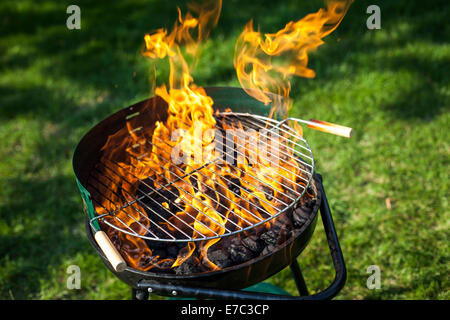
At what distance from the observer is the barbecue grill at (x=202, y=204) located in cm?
138

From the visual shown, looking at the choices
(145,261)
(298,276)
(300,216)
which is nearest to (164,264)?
(145,261)

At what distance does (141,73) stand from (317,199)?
3.12 m

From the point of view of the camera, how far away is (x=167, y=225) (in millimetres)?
1692

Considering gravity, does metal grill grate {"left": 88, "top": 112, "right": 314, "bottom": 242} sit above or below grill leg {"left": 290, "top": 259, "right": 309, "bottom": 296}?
above

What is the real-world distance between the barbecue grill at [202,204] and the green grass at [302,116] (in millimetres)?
847

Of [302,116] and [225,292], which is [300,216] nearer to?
[225,292]

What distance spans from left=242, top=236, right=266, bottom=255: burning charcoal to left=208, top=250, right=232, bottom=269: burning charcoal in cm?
9

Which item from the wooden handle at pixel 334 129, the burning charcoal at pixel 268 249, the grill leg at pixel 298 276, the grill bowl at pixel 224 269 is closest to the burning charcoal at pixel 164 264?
the grill bowl at pixel 224 269

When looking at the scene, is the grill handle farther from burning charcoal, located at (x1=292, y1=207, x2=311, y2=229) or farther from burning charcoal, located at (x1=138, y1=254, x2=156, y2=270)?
burning charcoal, located at (x1=292, y1=207, x2=311, y2=229)

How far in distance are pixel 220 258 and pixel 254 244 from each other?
149mm

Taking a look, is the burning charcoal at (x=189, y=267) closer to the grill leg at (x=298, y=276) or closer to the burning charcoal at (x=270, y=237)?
the burning charcoal at (x=270, y=237)

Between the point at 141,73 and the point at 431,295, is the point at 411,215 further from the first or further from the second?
the point at 141,73

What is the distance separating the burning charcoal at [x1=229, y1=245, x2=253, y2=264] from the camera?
1515 millimetres

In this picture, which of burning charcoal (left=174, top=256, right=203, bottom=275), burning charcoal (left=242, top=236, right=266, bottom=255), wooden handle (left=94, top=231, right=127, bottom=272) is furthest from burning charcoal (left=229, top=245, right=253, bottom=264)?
wooden handle (left=94, top=231, right=127, bottom=272)
